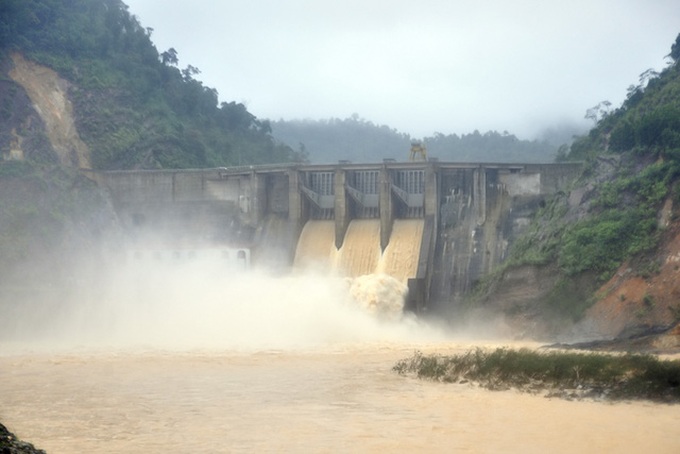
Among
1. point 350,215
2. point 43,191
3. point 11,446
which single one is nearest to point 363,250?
point 350,215

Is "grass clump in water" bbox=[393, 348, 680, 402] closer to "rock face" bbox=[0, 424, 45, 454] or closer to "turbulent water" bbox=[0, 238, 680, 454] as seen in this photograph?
"turbulent water" bbox=[0, 238, 680, 454]

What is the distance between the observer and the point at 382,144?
123 metres

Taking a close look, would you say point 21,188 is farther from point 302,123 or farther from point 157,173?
point 302,123

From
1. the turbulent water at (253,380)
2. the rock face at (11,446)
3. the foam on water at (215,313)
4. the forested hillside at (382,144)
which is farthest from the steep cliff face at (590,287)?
the forested hillside at (382,144)

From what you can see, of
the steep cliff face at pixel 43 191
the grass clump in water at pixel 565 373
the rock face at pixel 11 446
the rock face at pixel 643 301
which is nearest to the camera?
the rock face at pixel 11 446

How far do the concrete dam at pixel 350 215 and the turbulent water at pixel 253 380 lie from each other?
145 cm

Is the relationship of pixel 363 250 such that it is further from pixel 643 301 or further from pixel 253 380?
pixel 253 380

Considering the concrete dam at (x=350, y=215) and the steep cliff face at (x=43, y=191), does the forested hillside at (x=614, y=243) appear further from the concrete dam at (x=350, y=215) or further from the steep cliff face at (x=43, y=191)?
the steep cliff face at (x=43, y=191)

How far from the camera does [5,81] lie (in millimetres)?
53062

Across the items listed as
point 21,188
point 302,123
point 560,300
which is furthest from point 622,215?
point 302,123

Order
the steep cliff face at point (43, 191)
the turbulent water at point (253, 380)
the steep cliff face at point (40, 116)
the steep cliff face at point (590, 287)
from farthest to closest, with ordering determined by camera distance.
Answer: the steep cliff face at point (40, 116), the steep cliff face at point (43, 191), the steep cliff face at point (590, 287), the turbulent water at point (253, 380)

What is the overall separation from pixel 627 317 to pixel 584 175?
29.6 feet

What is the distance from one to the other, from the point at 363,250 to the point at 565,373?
67.9ft

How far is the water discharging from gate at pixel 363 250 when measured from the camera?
4419 centimetres
